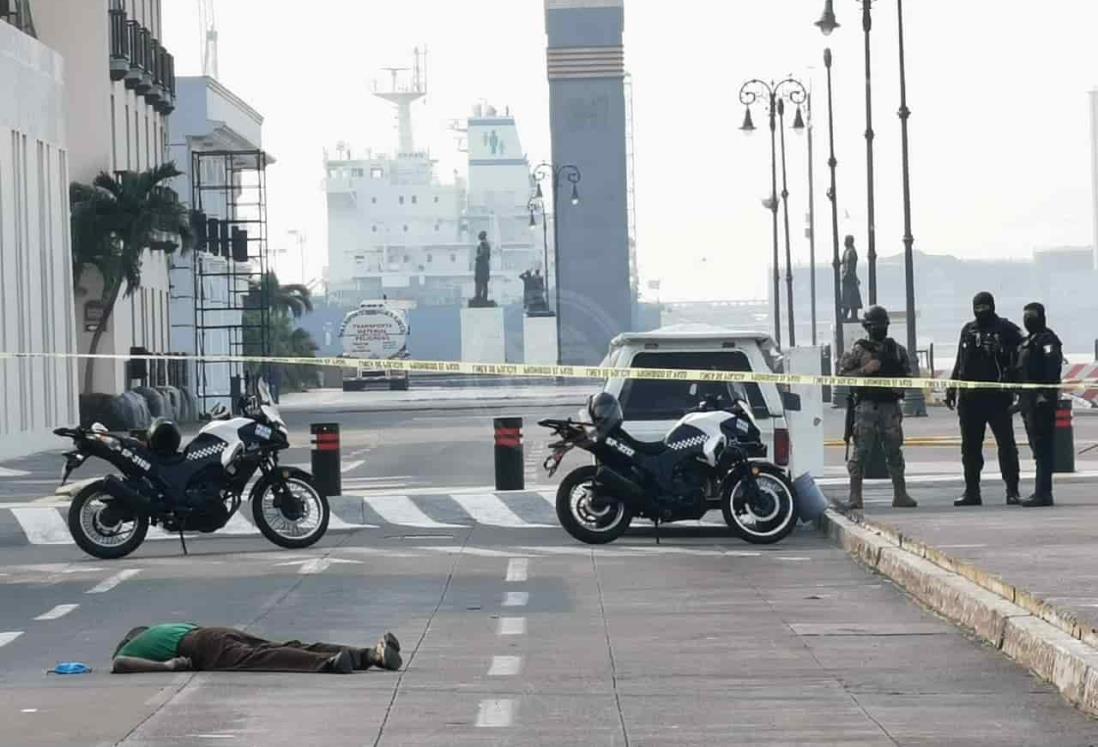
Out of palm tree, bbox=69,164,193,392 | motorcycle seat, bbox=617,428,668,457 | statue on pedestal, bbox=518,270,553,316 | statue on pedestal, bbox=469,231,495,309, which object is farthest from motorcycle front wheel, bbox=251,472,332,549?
statue on pedestal, bbox=469,231,495,309

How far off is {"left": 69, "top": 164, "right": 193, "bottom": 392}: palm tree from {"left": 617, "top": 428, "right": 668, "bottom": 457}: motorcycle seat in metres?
38.3

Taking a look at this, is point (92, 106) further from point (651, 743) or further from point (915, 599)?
point (651, 743)

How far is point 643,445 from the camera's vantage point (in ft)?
62.8

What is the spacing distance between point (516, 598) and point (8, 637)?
127 inches

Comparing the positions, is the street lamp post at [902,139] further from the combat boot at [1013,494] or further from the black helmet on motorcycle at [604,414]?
the black helmet on motorcycle at [604,414]

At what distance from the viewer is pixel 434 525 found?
73.4 feet

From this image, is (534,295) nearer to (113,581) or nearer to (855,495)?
(855,495)

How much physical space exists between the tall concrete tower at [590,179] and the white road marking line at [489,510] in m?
105

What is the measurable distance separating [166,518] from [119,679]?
7.94 m

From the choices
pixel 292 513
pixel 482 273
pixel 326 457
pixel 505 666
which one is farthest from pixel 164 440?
pixel 482 273

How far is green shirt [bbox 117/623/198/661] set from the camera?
11.4 meters

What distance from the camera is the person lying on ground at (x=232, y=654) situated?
440 inches

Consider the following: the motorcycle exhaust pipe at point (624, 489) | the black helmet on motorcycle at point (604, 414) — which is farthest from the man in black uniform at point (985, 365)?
the black helmet on motorcycle at point (604, 414)

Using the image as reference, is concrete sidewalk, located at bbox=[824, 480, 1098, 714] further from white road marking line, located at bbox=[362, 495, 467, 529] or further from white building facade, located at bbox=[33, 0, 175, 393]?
white building facade, located at bbox=[33, 0, 175, 393]
